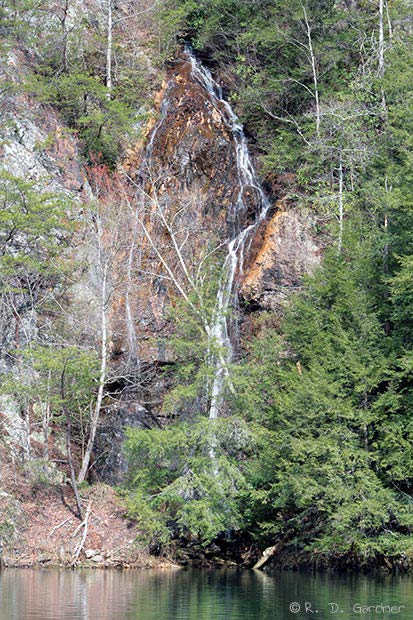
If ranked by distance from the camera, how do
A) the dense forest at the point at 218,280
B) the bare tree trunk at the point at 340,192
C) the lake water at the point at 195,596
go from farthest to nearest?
1. the bare tree trunk at the point at 340,192
2. the dense forest at the point at 218,280
3. the lake water at the point at 195,596

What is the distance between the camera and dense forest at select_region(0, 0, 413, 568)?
77.0ft

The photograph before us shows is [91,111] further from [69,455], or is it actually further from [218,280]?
[69,455]

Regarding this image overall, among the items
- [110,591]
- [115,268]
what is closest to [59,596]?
[110,591]

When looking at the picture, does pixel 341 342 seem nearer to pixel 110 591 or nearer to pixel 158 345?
pixel 158 345

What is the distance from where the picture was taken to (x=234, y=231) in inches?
1278

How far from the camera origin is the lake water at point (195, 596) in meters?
14.8

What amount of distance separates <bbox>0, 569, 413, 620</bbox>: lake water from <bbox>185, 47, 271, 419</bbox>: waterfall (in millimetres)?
5942

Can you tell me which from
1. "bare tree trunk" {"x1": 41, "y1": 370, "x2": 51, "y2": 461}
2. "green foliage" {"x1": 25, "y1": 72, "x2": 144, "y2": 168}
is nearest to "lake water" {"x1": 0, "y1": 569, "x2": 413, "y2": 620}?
"bare tree trunk" {"x1": 41, "y1": 370, "x2": 51, "y2": 461}

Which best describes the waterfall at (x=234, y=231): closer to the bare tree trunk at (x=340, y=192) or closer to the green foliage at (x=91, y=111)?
the bare tree trunk at (x=340, y=192)

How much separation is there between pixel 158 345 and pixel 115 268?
130 inches

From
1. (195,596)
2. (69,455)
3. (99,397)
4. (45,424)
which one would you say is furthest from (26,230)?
(195,596)
